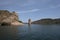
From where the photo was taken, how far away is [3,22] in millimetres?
197750

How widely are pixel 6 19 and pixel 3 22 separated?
6.27 meters

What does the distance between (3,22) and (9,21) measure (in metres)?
8.89

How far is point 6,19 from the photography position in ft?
654

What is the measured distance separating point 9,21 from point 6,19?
545 cm

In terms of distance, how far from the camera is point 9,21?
199m
